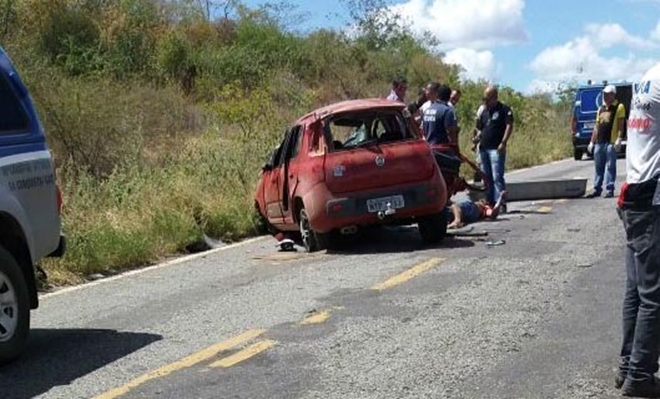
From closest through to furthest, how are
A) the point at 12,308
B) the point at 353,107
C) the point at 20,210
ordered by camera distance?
the point at 12,308
the point at 20,210
the point at 353,107

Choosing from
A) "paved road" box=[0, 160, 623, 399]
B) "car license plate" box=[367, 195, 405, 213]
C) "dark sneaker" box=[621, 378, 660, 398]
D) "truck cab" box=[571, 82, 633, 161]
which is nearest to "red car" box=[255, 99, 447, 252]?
"car license plate" box=[367, 195, 405, 213]

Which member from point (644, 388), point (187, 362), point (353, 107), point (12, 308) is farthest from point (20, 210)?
point (353, 107)

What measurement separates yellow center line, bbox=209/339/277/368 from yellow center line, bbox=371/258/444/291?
2031mm

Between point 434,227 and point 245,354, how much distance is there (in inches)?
202

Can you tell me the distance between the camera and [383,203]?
11047 mm

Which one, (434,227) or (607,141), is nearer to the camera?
(434,227)

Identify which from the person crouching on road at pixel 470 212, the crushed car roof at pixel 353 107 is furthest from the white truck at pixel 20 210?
the person crouching on road at pixel 470 212

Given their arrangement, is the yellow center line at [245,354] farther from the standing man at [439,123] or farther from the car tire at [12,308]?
the standing man at [439,123]

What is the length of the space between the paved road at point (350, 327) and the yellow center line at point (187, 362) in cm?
1

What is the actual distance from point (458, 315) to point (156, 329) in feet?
7.70

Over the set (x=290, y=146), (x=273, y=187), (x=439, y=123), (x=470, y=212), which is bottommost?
(x=470, y=212)

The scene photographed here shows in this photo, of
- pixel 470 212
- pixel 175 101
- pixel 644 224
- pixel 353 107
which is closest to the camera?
pixel 644 224

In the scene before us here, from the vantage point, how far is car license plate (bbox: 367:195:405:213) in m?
11.0

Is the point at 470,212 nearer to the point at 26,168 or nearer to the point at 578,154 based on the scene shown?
the point at 26,168
